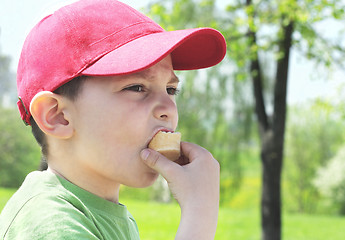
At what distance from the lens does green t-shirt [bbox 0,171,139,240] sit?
3.73 ft

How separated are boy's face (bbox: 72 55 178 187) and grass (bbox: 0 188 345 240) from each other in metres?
8.62

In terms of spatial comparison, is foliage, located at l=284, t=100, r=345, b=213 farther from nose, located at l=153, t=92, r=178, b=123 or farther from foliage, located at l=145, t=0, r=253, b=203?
nose, located at l=153, t=92, r=178, b=123

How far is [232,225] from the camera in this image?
1196 cm

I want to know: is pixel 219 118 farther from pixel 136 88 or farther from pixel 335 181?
pixel 136 88

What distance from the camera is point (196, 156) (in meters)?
1.41

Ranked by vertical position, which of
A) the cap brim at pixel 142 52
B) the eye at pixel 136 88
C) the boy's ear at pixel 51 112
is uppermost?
the cap brim at pixel 142 52

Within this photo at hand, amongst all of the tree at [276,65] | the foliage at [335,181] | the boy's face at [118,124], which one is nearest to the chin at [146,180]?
the boy's face at [118,124]

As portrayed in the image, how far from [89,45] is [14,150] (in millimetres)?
12440

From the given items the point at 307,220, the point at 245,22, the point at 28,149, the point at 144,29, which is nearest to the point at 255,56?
the point at 245,22

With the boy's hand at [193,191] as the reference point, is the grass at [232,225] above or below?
below

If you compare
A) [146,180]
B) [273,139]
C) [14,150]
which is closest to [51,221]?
[146,180]

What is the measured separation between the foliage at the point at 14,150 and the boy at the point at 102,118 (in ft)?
34.8

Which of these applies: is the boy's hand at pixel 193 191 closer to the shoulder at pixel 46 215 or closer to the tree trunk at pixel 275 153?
the shoulder at pixel 46 215

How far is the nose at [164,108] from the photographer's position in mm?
1330
